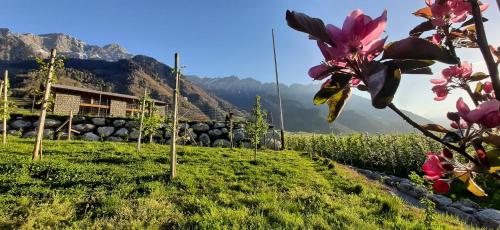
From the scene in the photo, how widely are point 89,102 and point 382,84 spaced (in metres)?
34.8

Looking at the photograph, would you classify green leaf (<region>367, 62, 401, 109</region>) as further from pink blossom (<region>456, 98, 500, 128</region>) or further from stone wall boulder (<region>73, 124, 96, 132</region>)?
stone wall boulder (<region>73, 124, 96, 132</region>)

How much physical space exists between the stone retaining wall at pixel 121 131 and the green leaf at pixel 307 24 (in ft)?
56.9

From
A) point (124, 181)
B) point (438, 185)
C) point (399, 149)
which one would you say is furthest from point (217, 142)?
point (438, 185)

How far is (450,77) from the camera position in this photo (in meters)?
1.04

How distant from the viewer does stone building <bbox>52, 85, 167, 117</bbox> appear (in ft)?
89.7

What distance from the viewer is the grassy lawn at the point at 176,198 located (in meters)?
5.40

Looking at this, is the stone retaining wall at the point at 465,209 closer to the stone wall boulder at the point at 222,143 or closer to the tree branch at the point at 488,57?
the tree branch at the point at 488,57

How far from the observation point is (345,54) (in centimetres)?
67

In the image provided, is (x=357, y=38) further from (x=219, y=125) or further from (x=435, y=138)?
(x=219, y=125)

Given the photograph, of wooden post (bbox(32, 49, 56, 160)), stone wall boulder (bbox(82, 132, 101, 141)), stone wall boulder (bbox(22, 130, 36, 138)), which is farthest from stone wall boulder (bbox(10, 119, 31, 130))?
wooden post (bbox(32, 49, 56, 160))

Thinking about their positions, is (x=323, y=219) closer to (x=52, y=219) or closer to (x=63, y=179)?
(x=52, y=219)

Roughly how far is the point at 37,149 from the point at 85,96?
23.4 metres

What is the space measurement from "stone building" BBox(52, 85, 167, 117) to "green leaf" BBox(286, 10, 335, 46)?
25812 mm

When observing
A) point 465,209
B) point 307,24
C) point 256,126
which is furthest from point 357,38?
point 256,126
